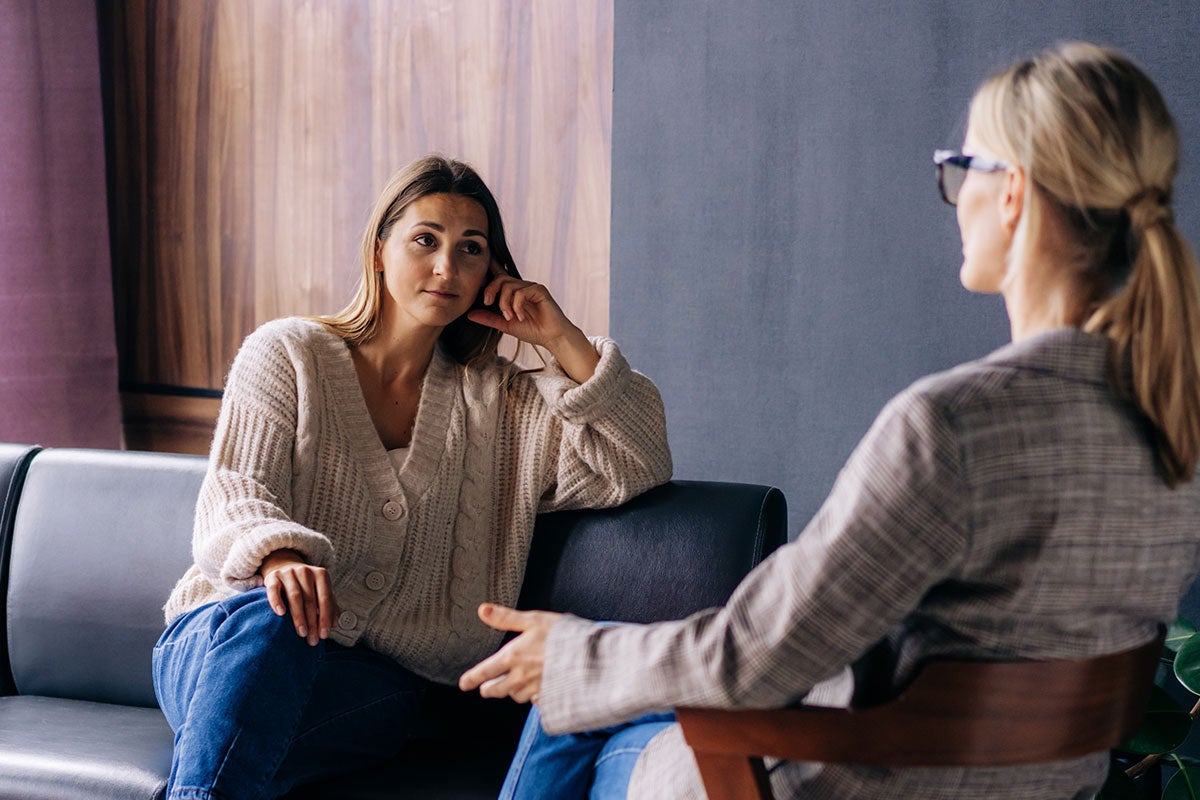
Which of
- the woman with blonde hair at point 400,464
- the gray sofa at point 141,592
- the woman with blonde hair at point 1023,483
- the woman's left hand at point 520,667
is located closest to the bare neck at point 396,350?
the woman with blonde hair at point 400,464

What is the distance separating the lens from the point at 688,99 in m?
2.58

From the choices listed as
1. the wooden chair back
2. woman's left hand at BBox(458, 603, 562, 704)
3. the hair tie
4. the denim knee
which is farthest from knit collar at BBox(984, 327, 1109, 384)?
the denim knee

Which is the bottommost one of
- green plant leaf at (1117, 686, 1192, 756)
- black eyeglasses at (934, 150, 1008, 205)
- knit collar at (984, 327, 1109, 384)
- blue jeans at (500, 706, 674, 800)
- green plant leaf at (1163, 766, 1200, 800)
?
green plant leaf at (1163, 766, 1200, 800)

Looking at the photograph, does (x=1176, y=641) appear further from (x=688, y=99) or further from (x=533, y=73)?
(x=533, y=73)

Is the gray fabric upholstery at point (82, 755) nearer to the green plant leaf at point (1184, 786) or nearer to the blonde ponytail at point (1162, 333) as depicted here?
the blonde ponytail at point (1162, 333)

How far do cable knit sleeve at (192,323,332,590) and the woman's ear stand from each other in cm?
111

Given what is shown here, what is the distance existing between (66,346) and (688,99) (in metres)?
1.78

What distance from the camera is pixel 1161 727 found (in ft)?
6.22

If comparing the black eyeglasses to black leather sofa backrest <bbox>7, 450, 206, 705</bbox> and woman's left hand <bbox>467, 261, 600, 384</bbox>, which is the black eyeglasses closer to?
woman's left hand <bbox>467, 261, 600, 384</bbox>

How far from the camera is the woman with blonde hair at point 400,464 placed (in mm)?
1789

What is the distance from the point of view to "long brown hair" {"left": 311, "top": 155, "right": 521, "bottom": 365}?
82.4 inches

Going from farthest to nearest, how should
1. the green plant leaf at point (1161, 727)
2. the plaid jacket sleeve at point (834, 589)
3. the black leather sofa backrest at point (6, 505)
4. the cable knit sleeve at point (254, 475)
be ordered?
1. the black leather sofa backrest at point (6, 505)
2. the green plant leaf at point (1161, 727)
3. the cable knit sleeve at point (254, 475)
4. the plaid jacket sleeve at point (834, 589)

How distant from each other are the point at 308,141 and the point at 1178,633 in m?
2.33

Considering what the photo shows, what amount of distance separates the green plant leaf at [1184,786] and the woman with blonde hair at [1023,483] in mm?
948
